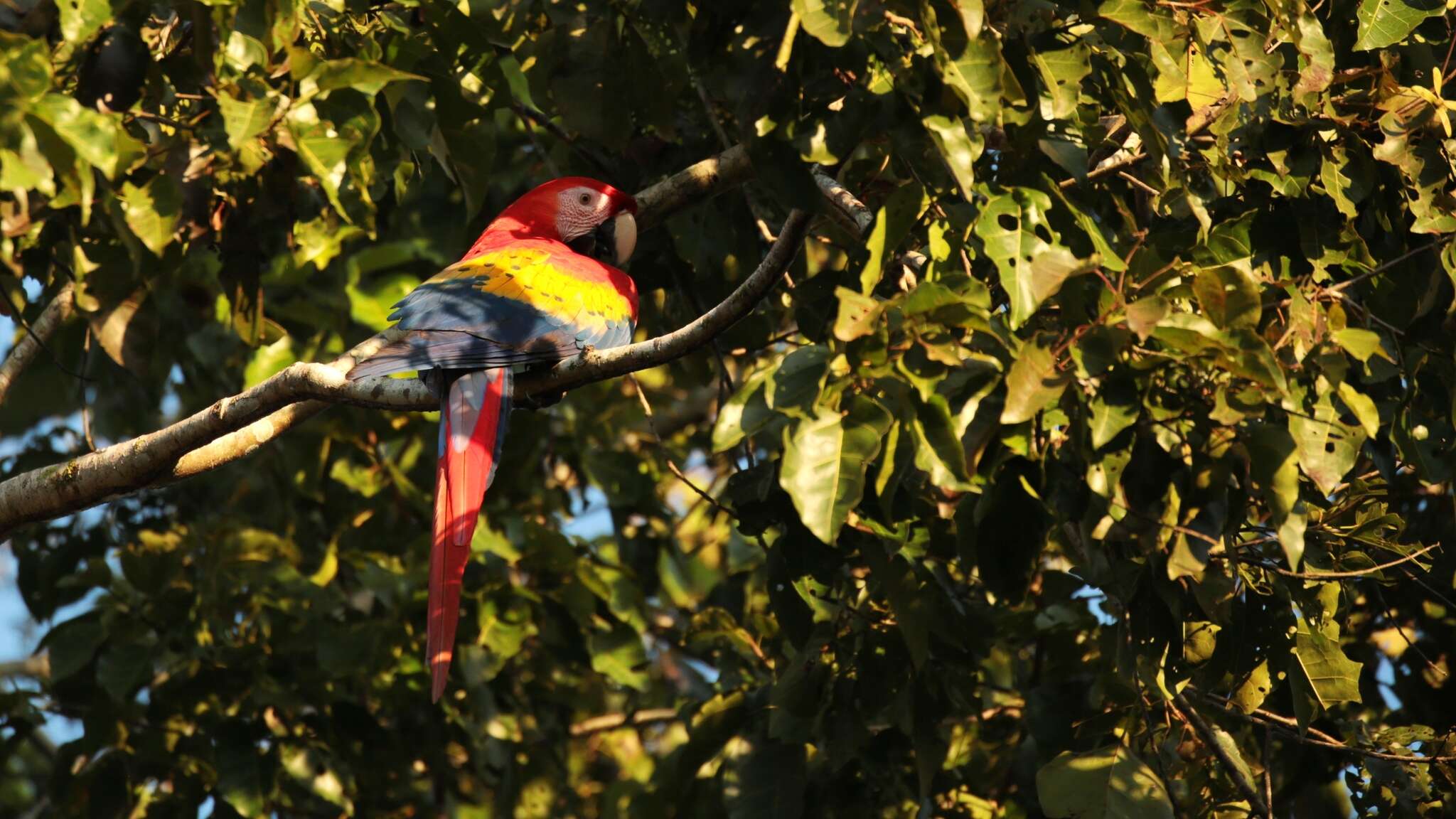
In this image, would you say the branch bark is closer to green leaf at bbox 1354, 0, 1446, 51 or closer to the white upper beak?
the white upper beak

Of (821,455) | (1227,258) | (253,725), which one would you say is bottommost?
(253,725)

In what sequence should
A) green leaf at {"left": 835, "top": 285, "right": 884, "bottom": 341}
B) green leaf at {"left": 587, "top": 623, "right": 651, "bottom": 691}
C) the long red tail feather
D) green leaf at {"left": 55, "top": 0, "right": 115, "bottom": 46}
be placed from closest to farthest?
green leaf at {"left": 835, "top": 285, "right": 884, "bottom": 341}, green leaf at {"left": 55, "top": 0, "right": 115, "bottom": 46}, the long red tail feather, green leaf at {"left": 587, "top": 623, "right": 651, "bottom": 691}

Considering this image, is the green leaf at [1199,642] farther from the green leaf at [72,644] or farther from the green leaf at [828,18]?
the green leaf at [72,644]

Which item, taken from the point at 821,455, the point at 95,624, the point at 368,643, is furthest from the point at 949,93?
the point at 95,624

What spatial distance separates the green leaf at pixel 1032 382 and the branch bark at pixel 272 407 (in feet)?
1.86

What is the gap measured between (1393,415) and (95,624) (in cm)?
297

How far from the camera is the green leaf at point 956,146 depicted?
5.90 ft

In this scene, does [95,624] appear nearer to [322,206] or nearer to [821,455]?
[322,206]

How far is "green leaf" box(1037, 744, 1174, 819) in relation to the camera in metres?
2.15

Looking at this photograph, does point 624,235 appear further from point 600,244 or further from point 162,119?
point 162,119

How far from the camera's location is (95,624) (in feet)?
11.0

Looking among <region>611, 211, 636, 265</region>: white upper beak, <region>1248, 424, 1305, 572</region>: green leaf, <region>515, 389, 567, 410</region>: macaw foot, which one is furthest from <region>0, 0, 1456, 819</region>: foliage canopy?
<region>515, 389, 567, 410</region>: macaw foot

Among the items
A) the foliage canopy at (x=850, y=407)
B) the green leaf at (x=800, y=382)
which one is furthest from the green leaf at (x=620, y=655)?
the green leaf at (x=800, y=382)

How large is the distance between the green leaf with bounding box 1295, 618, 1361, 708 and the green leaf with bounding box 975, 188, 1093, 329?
836 mm
